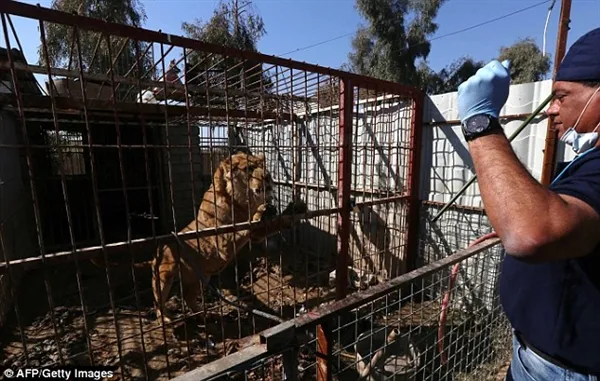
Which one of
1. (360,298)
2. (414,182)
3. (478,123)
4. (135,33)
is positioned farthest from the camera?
(414,182)

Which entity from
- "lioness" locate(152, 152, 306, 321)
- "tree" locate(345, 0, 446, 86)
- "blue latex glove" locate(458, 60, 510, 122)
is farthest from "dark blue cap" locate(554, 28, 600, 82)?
"tree" locate(345, 0, 446, 86)

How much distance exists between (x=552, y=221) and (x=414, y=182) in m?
3.91

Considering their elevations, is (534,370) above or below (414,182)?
below

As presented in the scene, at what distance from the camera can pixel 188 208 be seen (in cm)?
782

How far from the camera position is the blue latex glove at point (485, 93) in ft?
3.97

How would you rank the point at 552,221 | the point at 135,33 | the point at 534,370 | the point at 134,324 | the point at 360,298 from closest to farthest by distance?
1. the point at 552,221
2. the point at 534,370
3. the point at 360,298
4. the point at 135,33
5. the point at 134,324

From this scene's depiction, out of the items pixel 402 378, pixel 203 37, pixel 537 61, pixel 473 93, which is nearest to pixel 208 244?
pixel 402 378

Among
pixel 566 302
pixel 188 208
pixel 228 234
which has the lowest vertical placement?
pixel 188 208

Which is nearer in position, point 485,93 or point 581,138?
point 581,138

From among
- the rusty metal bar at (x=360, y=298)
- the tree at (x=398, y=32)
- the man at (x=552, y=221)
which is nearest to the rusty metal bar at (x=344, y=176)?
the rusty metal bar at (x=360, y=298)

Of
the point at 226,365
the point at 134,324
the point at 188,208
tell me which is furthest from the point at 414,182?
the point at 188,208

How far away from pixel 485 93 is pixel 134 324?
476cm

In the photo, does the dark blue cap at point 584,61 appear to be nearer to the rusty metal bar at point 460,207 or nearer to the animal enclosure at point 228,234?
the animal enclosure at point 228,234

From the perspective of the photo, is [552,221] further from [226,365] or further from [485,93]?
[226,365]
